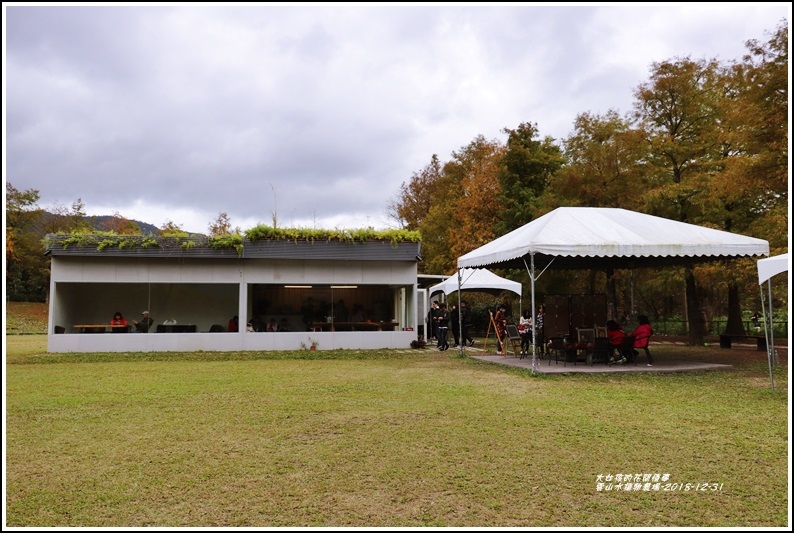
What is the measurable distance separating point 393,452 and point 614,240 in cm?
798

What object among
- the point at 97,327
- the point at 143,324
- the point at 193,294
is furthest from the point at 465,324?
the point at 97,327

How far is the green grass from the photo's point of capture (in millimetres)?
3988

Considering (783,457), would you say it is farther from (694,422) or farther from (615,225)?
(615,225)

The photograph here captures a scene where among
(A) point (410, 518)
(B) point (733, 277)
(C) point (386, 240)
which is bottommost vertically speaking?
(A) point (410, 518)

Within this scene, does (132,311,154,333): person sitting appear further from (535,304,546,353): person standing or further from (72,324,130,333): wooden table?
(535,304,546,353): person standing

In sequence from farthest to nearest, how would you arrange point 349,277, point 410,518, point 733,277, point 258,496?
point 349,277, point 733,277, point 258,496, point 410,518

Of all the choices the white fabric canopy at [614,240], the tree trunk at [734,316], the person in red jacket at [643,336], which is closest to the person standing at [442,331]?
the white fabric canopy at [614,240]

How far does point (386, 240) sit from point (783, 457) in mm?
14602

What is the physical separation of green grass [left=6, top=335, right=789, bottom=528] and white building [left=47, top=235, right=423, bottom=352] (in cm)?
774

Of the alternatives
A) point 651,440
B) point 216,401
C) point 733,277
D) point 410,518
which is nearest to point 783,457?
point 651,440

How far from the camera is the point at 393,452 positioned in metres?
5.49

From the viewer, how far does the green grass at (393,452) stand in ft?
13.1

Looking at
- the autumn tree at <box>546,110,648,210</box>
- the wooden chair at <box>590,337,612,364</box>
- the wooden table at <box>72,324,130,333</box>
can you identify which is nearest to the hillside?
the wooden table at <box>72,324,130,333</box>

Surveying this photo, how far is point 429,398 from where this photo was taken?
28.2ft
